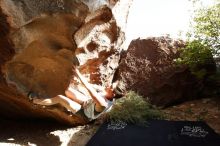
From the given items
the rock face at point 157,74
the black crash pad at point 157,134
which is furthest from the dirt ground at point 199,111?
the black crash pad at point 157,134

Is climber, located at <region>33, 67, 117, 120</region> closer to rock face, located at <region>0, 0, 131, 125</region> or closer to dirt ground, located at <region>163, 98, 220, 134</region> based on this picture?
rock face, located at <region>0, 0, 131, 125</region>

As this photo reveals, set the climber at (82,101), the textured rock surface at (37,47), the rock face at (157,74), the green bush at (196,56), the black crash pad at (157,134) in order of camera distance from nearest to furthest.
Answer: the textured rock surface at (37,47) < the black crash pad at (157,134) < the climber at (82,101) < the green bush at (196,56) < the rock face at (157,74)

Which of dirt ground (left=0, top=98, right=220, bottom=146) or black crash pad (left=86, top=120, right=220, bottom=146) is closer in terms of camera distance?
black crash pad (left=86, top=120, right=220, bottom=146)

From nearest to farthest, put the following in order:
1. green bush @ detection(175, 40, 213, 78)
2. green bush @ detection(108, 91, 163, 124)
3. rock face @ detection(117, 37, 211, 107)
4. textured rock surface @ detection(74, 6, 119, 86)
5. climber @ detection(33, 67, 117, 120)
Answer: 1. textured rock surface @ detection(74, 6, 119, 86)
2. climber @ detection(33, 67, 117, 120)
3. green bush @ detection(108, 91, 163, 124)
4. green bush @ detection(175, 40, 213, 78)
5. rock face @ detection(117, 37, 211, 107)

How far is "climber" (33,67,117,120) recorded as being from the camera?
591 cm

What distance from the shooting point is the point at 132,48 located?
327 inches

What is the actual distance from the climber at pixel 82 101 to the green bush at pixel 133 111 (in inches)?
9.0

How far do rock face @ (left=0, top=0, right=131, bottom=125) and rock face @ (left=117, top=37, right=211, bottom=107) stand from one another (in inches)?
58.9

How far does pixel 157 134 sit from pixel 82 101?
1.60 meters

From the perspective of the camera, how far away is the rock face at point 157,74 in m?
7.77

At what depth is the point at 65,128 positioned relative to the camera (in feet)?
22.5

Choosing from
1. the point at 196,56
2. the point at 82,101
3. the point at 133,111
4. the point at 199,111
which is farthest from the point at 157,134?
the point at 196,56

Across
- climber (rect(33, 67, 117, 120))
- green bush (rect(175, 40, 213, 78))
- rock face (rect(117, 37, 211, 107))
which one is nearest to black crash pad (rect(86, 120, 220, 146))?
climber (rect(33, 67, 117, 120))

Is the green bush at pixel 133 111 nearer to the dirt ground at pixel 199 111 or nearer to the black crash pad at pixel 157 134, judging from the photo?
the black crash pad at pixel 157 134
